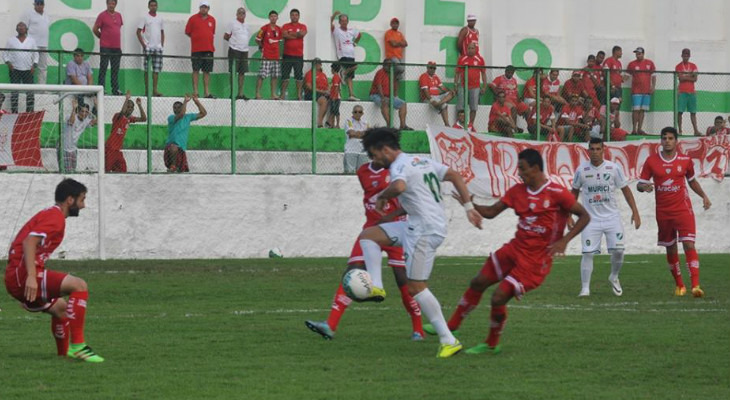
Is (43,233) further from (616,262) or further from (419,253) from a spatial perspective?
(616,262)

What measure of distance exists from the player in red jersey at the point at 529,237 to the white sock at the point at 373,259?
1.03 meters

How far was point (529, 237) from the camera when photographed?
11406 millimetres

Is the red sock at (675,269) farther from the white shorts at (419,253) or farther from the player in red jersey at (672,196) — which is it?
the white shorts at (419,253)

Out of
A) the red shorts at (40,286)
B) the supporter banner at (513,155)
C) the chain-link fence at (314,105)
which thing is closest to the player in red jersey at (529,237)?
the red shorts at (40,286)

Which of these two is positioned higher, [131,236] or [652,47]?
[652,47]

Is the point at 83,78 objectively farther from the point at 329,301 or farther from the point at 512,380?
the point at 512,380

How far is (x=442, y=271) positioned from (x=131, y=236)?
20.6 ft

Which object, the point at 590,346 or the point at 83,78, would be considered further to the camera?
the point at 83,78

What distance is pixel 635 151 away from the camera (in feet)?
93.1

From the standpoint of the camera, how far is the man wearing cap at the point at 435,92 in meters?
27.6

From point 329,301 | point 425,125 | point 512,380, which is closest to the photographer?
point 512,380

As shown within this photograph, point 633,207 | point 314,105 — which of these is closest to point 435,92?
point 314,105

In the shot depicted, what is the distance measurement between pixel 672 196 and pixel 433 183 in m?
7.48

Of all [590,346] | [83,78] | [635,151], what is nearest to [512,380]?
[590,346]
